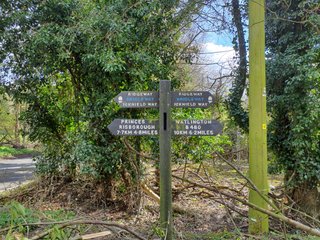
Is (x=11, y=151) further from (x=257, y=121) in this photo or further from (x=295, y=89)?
(x=257, y=121)

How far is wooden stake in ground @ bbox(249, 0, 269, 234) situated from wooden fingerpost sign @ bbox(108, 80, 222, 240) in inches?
45.4

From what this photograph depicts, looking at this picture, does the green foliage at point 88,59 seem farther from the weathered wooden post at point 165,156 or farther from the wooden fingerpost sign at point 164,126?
the weathered wooden post at point 165,156

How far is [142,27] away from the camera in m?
6.79

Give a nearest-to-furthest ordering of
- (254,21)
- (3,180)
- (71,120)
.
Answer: (254,21), (71,120), (3,180)

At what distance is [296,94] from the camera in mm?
6180

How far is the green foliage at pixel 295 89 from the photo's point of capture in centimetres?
600

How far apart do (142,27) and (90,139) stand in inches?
101

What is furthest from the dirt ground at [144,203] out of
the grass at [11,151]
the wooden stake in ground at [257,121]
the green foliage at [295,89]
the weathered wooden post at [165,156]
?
the grass at [11,151]

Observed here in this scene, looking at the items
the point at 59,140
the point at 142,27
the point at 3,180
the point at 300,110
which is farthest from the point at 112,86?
the point at 3,180

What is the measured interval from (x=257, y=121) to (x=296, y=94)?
171 cm

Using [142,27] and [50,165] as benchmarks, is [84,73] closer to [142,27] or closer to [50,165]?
[142,27]

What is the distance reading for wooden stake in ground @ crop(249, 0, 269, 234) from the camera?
488cm

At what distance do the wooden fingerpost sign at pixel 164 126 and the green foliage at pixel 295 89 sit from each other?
277 centimetres

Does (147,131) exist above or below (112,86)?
below
